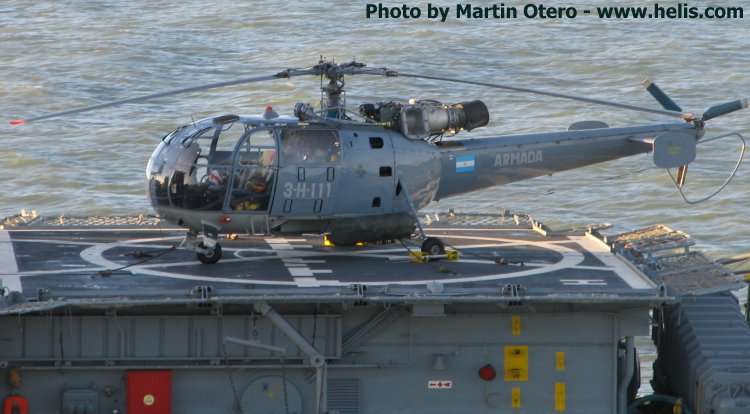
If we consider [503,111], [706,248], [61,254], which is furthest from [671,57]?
[61,254]

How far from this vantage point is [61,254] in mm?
17875

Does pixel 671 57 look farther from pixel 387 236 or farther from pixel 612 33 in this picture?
pixel 387 236

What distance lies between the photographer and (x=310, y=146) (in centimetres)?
Answer: 1752

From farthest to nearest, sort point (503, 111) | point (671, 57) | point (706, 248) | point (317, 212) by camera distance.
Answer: point (671, 57) → point (503, 111) → point (706, 248) → point (317, 212)

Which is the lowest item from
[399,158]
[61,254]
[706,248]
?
[706,248]

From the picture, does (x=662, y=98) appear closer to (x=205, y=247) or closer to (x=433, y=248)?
(x=433, y=248)

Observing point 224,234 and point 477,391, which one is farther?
point 224,234

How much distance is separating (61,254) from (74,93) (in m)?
21.3

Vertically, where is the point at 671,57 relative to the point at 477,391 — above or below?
above

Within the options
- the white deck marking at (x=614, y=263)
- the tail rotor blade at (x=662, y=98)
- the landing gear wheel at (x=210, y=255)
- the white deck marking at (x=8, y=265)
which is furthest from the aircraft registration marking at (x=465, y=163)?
the white deck marking at (x=8, y=265)

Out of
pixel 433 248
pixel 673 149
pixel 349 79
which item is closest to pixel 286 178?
pixel 433 248

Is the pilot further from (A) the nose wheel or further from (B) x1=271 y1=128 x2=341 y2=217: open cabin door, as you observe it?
(A) the nose wheel

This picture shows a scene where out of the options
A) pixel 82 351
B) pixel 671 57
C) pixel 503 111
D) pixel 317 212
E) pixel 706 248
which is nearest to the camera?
pixel 82 351

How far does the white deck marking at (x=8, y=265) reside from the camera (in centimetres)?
1619
